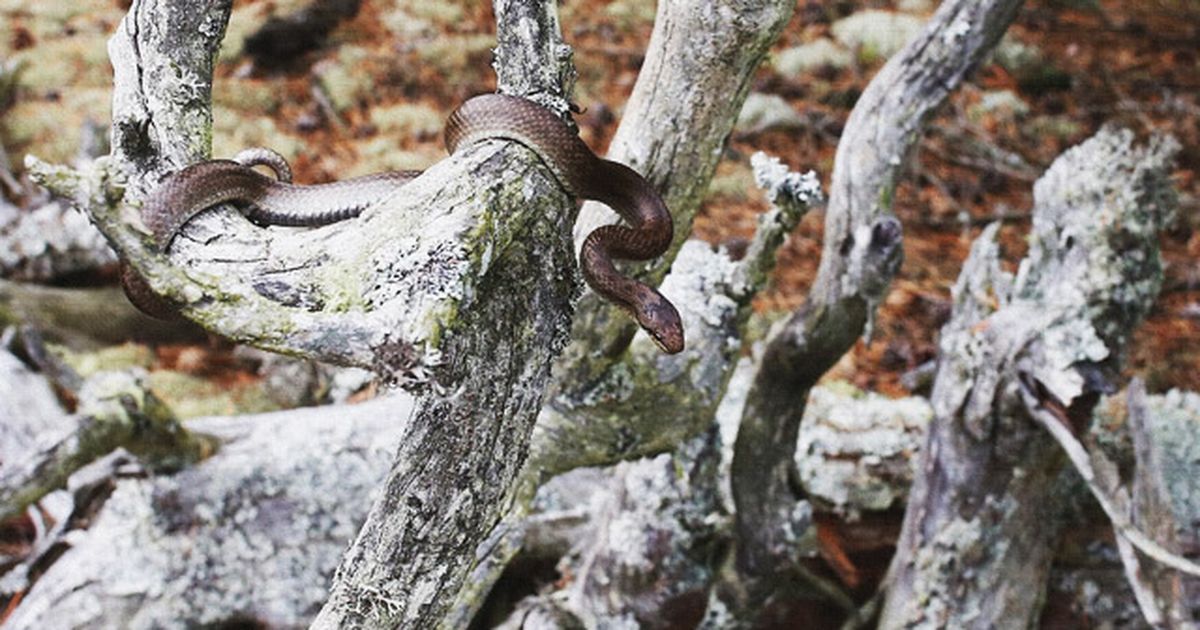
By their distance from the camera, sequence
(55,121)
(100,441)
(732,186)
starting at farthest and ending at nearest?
(55,121) < (732,186) < (100,441)

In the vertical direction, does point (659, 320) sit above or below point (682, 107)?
below

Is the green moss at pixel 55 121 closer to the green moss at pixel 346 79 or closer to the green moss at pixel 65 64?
the green moss at pixel 65 64

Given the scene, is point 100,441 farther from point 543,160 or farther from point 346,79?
point 346,79

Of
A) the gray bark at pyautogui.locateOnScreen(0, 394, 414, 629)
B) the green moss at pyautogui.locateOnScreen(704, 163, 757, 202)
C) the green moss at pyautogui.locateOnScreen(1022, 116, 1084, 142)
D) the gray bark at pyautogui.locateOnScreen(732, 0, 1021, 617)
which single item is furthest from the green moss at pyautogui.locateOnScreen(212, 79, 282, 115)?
the green moss at pyautogui.locateOnScreen(1022, 116, 1084, 142)

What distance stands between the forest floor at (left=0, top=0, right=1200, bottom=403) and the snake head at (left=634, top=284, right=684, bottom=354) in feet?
12.6

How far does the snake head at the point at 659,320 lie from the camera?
2.39m

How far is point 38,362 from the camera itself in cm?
555

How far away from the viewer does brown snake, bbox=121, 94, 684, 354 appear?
215 cm

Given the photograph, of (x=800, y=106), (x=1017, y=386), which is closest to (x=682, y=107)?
(x=1017, y=386)

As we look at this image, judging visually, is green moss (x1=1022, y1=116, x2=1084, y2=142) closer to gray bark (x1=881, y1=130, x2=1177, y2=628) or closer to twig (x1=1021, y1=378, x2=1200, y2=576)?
gray bark (x1=881, y1=130, x2=1177, y2=628)

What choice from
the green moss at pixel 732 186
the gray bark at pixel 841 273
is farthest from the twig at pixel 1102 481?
the green moss at pixel 732 186

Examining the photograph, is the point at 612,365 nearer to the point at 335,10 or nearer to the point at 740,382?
the point at 740,382

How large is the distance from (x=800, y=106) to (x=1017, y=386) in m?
5.71

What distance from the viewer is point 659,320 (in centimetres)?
239
